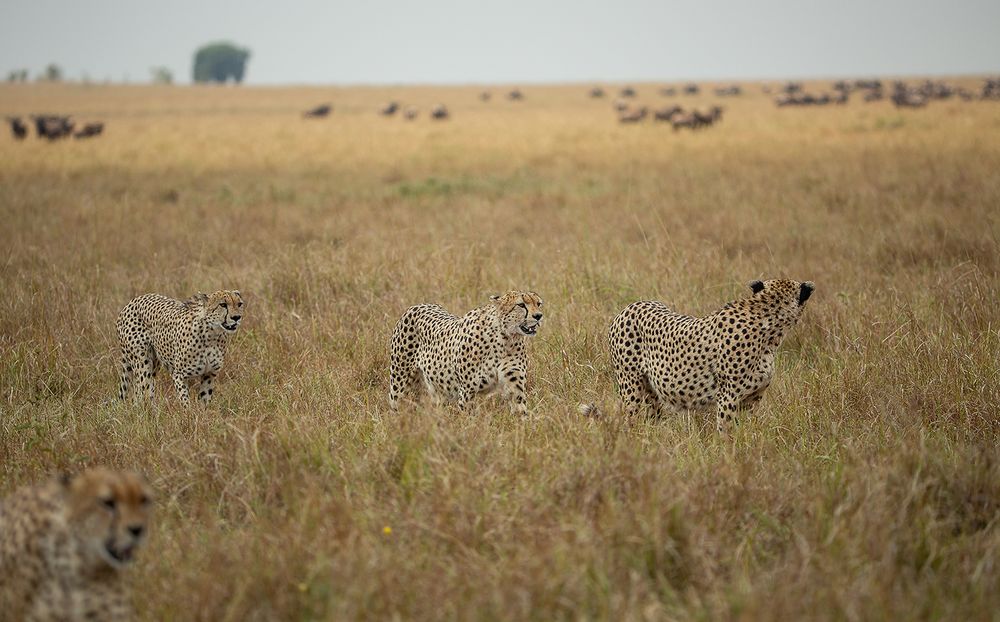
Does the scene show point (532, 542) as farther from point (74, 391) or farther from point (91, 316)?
point (91, 316)

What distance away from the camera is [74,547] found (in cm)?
267

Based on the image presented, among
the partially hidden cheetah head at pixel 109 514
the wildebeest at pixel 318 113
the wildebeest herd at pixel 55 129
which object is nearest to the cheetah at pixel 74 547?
the partially hidden cheetah head at pixel 109 514

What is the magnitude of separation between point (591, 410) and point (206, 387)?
233 centimetres

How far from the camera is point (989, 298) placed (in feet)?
21.4

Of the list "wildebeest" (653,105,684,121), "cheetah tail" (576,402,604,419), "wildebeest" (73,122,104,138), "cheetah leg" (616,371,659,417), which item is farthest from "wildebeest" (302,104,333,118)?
"cheetah tail" (576,402,604,419)

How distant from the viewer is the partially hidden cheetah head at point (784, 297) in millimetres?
4676

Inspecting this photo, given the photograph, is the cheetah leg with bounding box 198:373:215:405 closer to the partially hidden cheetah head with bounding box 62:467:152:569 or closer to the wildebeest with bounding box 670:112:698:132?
the partially hidden cheetah head with bounding box 62:467:152:569

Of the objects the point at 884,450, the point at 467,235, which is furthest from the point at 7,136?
the point at 884,450

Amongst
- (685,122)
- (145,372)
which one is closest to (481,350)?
(145,372)

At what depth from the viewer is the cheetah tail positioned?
465 cm

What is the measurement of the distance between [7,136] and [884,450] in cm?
2922

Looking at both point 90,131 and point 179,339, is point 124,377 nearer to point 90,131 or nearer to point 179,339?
point 179,339

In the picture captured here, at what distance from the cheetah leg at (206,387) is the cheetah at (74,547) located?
8.69ft

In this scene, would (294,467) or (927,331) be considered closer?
(294,467)
